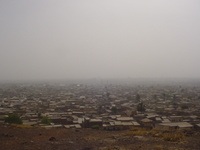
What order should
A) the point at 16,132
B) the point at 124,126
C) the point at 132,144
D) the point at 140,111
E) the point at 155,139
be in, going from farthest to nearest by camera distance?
the point at 140,111, the point at 124,126, the point at 16,132, the point at 155,139, the point at 132,144

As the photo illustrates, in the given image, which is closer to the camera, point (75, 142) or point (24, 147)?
point (24, 147)

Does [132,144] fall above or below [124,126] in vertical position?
above

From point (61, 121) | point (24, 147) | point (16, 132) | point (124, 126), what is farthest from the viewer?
point (61, 121)

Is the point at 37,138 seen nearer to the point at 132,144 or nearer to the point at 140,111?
the point at 132,144

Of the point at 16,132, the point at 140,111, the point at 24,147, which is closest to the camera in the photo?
the point at 24,147

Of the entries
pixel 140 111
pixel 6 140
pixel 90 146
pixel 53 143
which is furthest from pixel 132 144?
pixel 140 111

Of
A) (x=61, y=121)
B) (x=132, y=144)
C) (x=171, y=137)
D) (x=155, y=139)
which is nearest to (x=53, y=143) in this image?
(x=132, y=144)

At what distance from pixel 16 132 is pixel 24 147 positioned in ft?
9.09

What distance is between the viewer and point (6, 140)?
7.81 meters

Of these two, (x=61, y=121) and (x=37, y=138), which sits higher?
(x=37, y=138)

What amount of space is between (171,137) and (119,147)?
238 centimetres

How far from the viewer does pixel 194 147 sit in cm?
696

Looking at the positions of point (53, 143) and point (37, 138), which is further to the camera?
point (37, 138)

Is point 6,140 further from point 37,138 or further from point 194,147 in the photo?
point 194,147
